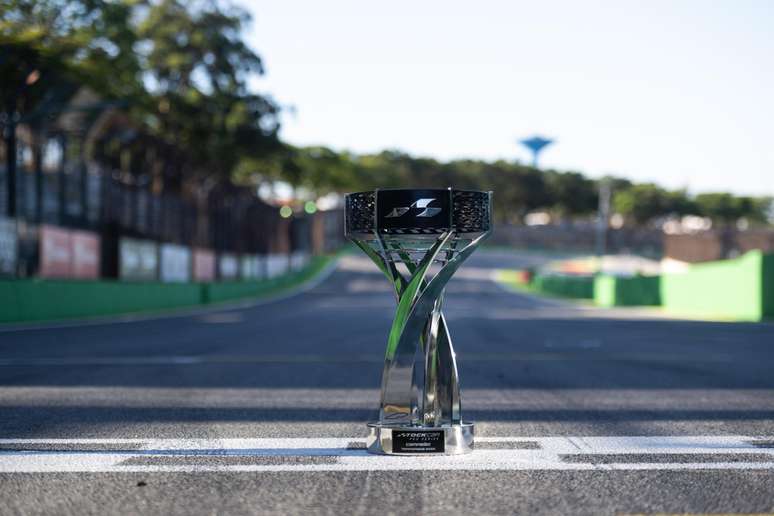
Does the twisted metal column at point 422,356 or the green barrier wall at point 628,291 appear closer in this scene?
the twisted metal column at point 422,356

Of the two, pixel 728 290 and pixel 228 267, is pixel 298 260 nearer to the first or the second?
pixel 228 267

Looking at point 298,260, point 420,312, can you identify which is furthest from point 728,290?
point 298,260

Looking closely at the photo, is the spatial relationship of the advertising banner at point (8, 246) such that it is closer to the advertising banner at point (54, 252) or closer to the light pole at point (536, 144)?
the advertising banner at point (54, 252)

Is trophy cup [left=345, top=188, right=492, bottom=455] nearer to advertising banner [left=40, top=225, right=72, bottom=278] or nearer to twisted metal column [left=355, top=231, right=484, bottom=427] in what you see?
twisted metal column [left=355, top=231, right=484, bottom=427]

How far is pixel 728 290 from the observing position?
3347 cm

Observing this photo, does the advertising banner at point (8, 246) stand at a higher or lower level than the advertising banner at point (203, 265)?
higher

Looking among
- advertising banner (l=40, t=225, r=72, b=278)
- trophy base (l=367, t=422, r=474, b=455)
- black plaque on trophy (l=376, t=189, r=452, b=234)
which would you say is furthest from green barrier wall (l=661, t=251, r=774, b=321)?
black plaque on trophy (l=376, t=189, r=452, b=234)

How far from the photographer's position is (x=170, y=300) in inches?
1513

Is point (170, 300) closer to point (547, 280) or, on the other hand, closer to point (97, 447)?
point (97, 447)

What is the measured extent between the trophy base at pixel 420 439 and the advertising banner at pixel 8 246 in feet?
81.4

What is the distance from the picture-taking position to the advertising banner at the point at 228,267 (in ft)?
203

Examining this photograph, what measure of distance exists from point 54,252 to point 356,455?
29.4 meters

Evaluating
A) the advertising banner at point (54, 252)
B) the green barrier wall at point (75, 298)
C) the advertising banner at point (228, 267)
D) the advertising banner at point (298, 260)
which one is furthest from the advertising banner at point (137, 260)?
the advertising banner at point (298, 260)

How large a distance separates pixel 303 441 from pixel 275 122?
66.6 meters
